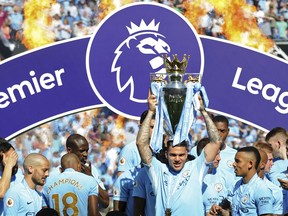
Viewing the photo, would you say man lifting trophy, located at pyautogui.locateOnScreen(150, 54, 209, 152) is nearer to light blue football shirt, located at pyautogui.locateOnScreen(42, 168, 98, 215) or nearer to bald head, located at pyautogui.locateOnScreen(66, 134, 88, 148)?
light blue football shirt, located at pyautogui.locateOnScreen(42, 168, 98, 215)

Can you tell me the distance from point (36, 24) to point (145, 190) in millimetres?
4782

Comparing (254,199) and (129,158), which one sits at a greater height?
(129,158)

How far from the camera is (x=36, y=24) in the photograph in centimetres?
1440

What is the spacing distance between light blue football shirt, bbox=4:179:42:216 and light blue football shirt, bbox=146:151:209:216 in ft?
4.02

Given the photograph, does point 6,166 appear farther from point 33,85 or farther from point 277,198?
point 33,85

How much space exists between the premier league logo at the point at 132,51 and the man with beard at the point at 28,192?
436 cm

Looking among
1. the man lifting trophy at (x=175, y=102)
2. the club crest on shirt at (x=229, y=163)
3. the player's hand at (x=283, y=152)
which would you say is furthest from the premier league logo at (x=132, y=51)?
the man lifting trophy at (x=175, y=102)

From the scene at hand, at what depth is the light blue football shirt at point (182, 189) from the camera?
940 cm

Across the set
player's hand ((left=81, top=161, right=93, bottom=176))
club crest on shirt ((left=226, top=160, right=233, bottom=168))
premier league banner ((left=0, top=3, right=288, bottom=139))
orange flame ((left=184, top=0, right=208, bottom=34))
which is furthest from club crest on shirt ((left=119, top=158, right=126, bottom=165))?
orange flame ((left=184, top=0, right=208, bottom=34))

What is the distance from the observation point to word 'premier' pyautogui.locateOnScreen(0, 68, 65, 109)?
14.2 metres

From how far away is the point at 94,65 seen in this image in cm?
1435

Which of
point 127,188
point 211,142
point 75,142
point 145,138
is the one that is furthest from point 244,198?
point 75,142

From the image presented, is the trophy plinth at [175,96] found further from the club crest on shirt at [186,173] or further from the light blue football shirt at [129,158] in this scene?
the light blue football shirt at [129,158]

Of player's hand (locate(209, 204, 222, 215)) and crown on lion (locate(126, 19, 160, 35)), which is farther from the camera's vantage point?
crown on lion (locate(126, 19, 160, 35))
